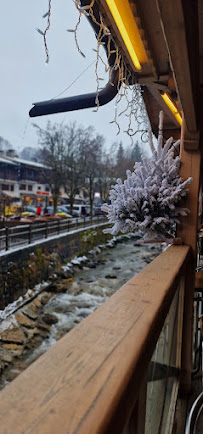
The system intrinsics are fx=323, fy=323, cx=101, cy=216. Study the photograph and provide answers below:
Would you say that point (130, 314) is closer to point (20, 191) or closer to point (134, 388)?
point (134, 388)

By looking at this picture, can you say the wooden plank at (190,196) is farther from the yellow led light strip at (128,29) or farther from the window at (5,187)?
the window at (5,187)

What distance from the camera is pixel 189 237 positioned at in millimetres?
1960

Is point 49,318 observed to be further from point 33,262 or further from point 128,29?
point 128,29

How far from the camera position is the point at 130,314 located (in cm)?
66

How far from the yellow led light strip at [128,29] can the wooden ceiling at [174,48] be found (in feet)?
0.08

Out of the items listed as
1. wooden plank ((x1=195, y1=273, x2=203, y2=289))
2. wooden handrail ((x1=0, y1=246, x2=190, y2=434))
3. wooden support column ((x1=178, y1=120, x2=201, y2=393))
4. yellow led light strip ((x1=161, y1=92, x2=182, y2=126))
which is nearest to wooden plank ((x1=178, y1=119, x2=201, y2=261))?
wooden support column ((x1=178, y1=120, x2=201, y2=393))

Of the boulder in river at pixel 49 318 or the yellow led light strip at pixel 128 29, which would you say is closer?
the yellow led light strip at pixel 128 29

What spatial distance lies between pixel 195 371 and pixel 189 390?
297 millimetres

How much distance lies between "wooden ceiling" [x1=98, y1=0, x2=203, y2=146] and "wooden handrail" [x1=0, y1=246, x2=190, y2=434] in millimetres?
754

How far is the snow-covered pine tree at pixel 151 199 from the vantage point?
1877 mm

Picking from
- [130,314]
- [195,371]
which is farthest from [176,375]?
[130,314]

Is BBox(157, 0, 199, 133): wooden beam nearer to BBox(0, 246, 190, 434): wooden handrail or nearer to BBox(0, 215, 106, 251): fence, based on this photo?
BBox(0, 246, 190, 434): wooden handrail

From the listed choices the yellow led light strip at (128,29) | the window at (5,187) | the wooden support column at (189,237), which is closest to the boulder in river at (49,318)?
the wooden support column at (189,237)

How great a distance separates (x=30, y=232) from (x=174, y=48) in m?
7.78
